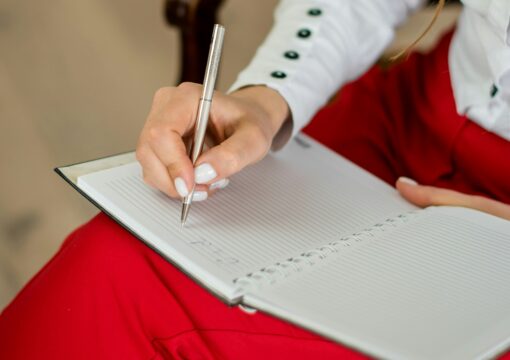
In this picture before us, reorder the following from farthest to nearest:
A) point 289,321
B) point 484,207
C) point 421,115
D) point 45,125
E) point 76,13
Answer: point 76,13
point 45,125
point 421,115
point 484,207
point 289,321

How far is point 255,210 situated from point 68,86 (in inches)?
33.8

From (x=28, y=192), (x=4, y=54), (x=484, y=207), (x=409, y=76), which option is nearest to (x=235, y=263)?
(x=484, y=207)

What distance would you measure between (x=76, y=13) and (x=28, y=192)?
0.50m

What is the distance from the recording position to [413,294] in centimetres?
50

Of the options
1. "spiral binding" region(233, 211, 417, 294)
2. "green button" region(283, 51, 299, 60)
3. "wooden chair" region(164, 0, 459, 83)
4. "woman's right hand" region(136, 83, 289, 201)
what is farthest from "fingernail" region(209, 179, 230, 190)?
"wooden chair" region(164, 0, 459, 83)

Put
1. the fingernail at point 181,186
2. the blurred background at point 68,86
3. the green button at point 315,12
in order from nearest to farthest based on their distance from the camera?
the fingernail at point 181,186 < the green button at point 315,12 < the blurred background at point 68,86

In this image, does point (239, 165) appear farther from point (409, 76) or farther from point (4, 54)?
point (4, 54)

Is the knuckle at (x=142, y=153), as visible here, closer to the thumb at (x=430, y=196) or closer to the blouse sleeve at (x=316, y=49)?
the blouse sleeve at (x=316, y=49)

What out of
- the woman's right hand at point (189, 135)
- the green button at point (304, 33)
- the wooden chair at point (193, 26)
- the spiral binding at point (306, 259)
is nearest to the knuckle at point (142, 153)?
the woman's right hand at point (189, 135)

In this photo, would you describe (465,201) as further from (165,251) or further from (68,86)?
(68,86)

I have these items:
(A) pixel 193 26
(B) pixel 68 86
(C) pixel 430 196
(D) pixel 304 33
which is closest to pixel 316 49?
(D) pixel 304 33

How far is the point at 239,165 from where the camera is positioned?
0.58m

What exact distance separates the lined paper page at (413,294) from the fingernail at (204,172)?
0.12m

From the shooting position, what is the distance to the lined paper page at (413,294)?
1.48ft
